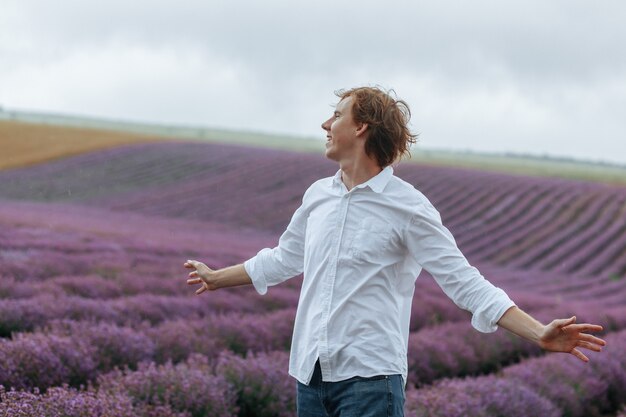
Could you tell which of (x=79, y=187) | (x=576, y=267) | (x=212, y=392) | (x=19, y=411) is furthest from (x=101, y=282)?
(x=79, y=187)

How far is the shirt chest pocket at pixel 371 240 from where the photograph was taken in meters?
2.80

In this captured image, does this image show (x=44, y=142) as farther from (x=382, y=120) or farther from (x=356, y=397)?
(x=356, y=397)

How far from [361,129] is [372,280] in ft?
1.58

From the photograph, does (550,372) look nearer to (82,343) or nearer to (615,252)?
(82,343)

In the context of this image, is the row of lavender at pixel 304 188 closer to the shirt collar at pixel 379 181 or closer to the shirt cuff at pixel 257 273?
the shirt cuff at pixel 257 273

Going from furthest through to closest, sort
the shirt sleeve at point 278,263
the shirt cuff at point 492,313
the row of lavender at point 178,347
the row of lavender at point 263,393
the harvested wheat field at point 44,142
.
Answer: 1. the harvested wheat field at point 44,142
2. the row of lavender at point 178,347
3. the row of lavender at point 263,393
4. the shirt sleeve at point 278,263
5. the shirt cuff at point 492,313

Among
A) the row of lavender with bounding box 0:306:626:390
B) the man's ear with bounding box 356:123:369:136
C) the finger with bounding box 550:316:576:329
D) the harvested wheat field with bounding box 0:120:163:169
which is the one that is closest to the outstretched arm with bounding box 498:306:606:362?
the finger with bounding box 550:316:576:329

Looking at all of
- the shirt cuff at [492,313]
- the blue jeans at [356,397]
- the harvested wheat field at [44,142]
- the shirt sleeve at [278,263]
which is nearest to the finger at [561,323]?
the shirt cuff at [492,313]

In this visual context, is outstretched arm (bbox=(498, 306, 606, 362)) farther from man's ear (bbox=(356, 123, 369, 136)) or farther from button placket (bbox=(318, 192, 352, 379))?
man's ear (bbox=(356, 123, 369, 136))

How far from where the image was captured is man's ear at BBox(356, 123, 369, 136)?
9.53 ft

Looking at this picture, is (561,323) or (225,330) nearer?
(561,323)

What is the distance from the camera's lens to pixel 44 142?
4434 centimetres

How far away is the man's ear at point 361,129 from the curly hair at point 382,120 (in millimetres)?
10

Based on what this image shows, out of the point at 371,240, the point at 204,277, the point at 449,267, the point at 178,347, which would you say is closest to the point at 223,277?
the point at 204,277
